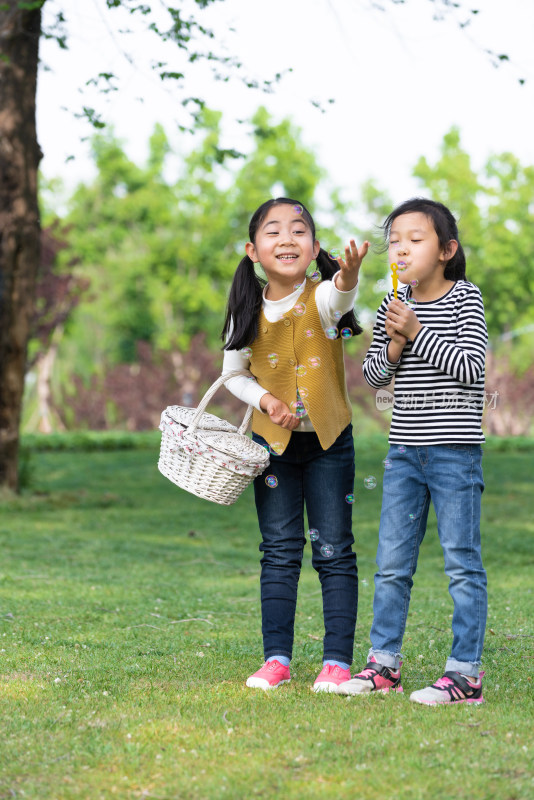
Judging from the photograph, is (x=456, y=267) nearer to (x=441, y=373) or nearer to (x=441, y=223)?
(x=441, y=223)

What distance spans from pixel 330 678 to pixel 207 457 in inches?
35.2

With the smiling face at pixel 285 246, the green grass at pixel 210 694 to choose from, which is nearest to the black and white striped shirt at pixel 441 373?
the smiling face at pixel 285 246

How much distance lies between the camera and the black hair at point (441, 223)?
3354 mm

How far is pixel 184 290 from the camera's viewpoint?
3297cm

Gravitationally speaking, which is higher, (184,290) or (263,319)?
(184,290)

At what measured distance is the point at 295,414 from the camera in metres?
3.41

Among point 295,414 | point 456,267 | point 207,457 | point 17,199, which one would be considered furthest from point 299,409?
point 17,199

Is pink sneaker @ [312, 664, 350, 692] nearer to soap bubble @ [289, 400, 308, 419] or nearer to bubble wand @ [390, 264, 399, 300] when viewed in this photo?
soap bubble @ [289, 400, 308, 419]

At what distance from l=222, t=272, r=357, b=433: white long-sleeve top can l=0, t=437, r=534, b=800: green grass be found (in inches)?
40.7

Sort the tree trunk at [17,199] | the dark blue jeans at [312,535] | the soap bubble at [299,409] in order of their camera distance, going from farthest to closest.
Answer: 1. the tree trunk at [17,199]
2. the dark blue jeans at [312,535]
3. the soap bubble at [299,409]

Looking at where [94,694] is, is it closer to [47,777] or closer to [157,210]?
[47,777]

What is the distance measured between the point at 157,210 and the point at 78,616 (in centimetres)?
2982

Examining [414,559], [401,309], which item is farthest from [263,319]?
[414,559]

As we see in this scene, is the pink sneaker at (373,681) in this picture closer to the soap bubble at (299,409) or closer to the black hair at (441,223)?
the soap bubble at (299,409)
